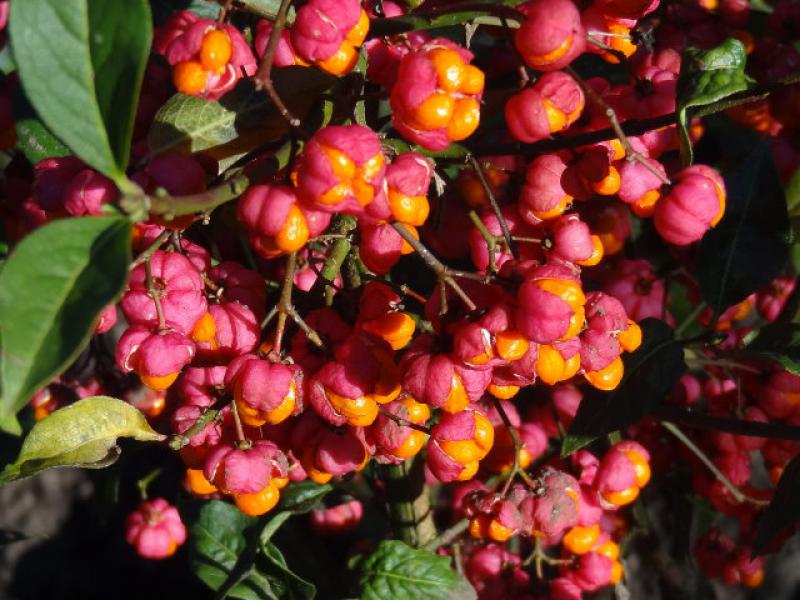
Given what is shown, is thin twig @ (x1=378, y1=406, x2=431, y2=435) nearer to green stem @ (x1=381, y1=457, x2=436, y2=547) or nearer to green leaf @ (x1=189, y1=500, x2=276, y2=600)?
green stem @ (x1=381, y1=457, x2=436, y2=547)

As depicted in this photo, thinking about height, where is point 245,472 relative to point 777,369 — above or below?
above

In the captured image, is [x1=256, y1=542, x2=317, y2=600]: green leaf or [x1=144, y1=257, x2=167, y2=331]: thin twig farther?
[x1=256, y1=542, x2=317, y2=600]: green leaf

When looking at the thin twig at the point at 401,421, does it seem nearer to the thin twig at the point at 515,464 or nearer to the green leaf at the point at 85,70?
the thin twig at the point at 515,464

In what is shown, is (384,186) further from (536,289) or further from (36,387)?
(36,387)

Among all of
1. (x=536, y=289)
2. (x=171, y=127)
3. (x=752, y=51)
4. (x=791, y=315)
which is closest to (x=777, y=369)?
(x=791, y=315)

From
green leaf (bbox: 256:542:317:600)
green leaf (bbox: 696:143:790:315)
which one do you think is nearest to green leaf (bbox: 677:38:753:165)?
green leaf (bbox: 696:143:790:315)

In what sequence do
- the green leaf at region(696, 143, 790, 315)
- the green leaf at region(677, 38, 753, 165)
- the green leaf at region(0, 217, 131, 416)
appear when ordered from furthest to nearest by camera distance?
the green leaf at region(696, 143, 790, 315) < the green leaf at region(677, 38, 753, 165) < the green leaf at region(0, 217, 131, 416)

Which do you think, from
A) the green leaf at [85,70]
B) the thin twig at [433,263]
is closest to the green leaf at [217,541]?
the thin twig at [433,263]
